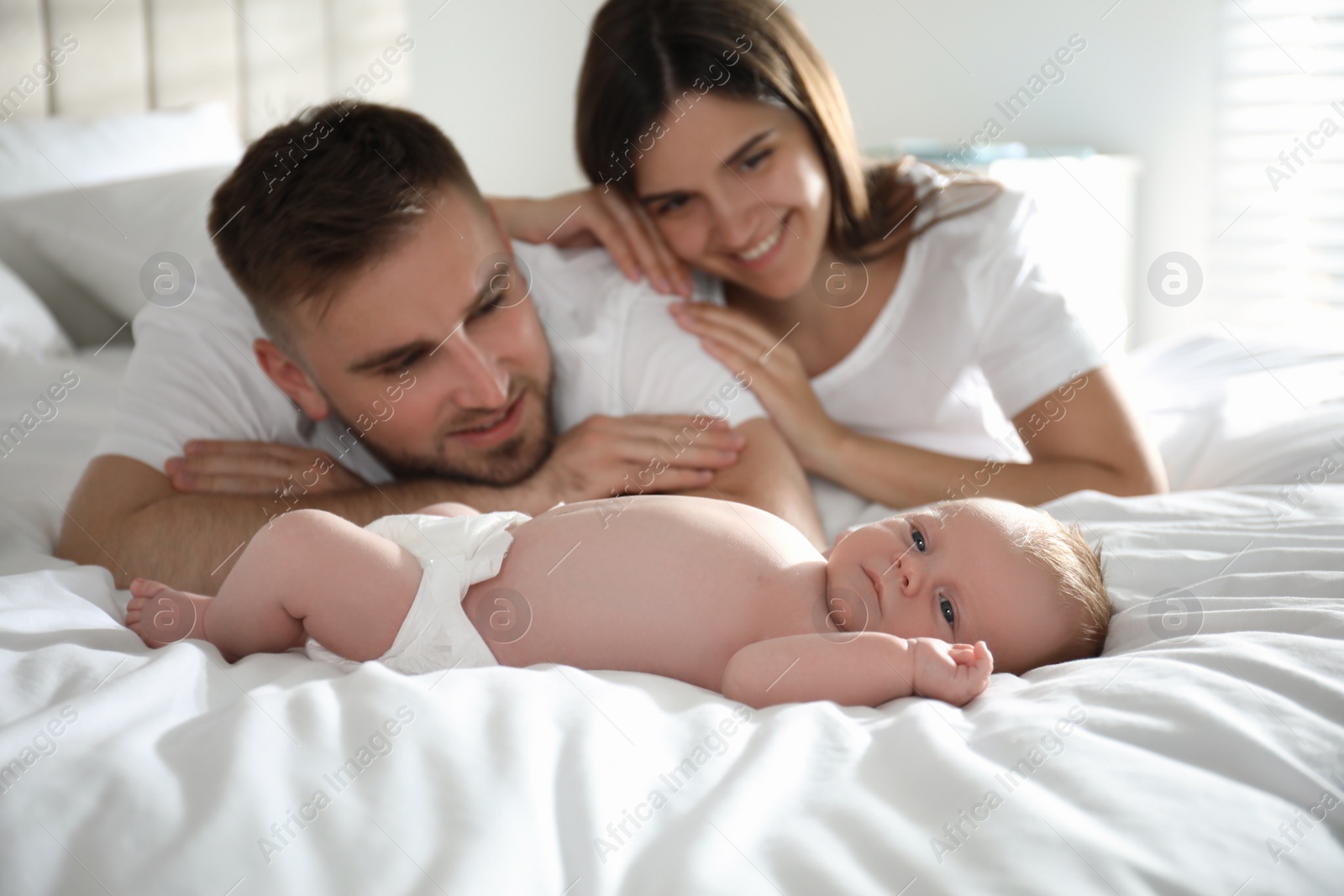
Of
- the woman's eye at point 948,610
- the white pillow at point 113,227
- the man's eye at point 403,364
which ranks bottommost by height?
the woman's eye at point 948,610

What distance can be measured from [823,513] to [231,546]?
2.51 ft

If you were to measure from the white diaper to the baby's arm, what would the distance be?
0.83 ft

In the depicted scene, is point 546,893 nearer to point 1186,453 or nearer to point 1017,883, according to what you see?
point 1017,883

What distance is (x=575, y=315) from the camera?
1.53m

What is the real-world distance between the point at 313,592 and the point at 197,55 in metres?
1.91

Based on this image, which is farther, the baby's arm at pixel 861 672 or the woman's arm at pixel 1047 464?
the woman's arm at pixel 1047 464

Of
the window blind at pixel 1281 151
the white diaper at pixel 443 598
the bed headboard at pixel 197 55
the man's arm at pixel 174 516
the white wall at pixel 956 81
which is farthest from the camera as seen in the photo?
the white wall at pixel 956 81

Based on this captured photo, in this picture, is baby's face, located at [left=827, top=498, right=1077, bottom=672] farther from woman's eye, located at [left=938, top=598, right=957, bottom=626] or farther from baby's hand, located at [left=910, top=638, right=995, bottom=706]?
baby's hand, located at [left=910, top=638, right=995, bottom=706]

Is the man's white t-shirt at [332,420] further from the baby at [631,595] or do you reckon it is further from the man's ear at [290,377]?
the baby at [631,595]

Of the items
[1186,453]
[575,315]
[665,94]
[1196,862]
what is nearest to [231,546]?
[575,315]

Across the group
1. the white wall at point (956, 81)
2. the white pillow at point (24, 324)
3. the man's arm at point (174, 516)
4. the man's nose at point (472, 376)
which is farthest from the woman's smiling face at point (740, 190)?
the white wall at point (956, 81)

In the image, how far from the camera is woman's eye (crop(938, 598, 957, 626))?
93 cm

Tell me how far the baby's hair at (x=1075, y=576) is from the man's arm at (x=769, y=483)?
1.14 ft

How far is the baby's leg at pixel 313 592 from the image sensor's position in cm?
88
